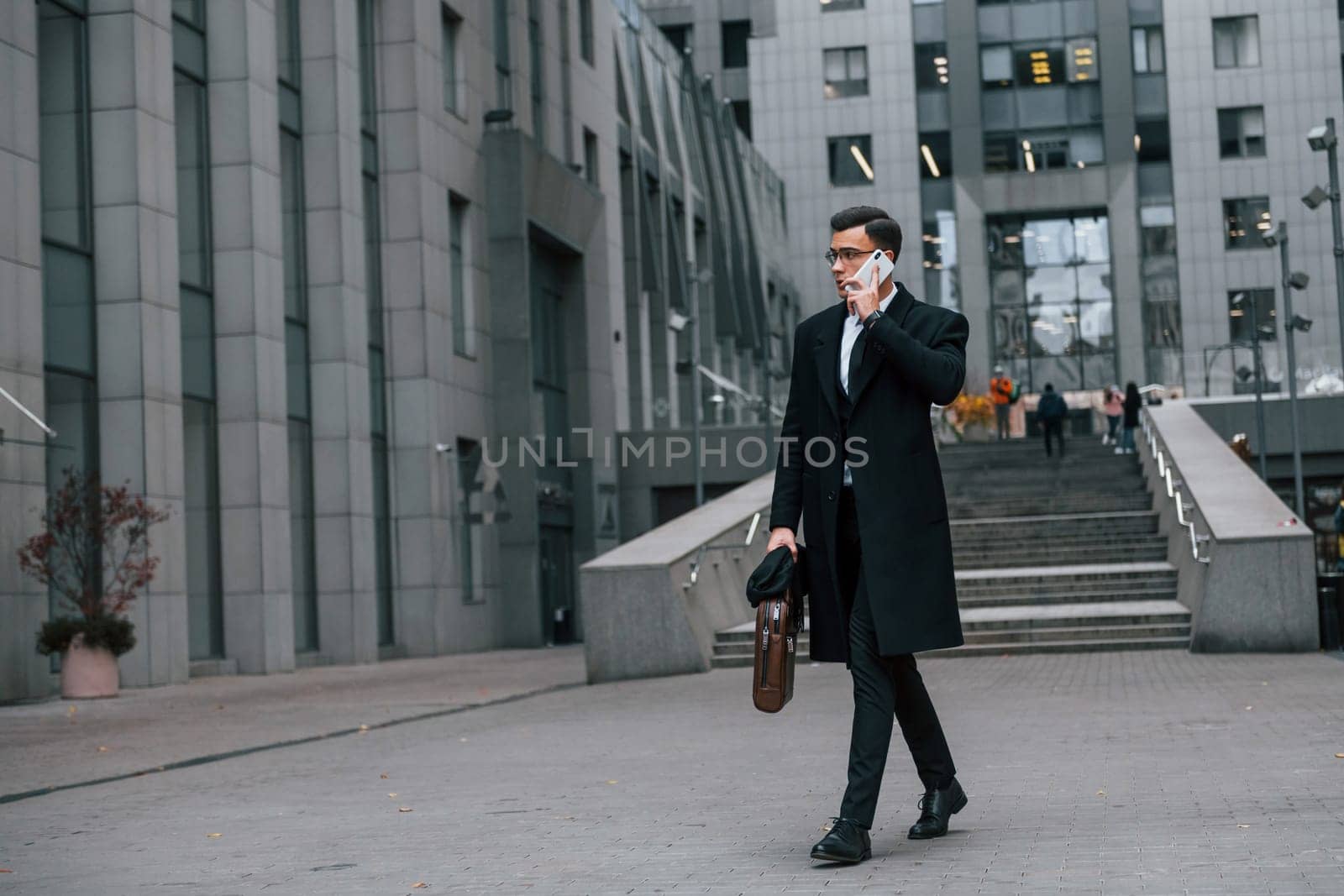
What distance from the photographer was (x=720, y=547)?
19.5 metres

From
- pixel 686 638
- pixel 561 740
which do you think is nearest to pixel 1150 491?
pixel 686 638

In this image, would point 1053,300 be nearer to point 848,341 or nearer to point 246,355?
point 246,355

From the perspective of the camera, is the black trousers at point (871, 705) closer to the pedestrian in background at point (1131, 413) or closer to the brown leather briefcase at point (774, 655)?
the brown leather briefcase at point (774, 655)

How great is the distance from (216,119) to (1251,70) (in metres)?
44.7

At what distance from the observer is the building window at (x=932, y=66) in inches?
2453

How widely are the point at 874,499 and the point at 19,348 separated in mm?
14242

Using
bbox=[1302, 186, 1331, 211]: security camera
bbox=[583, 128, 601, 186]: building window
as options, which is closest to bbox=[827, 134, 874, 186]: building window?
bbox=[583, 128, 601, 186]: building window

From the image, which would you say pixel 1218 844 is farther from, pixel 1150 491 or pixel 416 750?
pixel 1150 491

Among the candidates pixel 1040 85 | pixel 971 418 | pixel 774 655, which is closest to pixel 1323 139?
pixel 971 418

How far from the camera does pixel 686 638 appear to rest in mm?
17250

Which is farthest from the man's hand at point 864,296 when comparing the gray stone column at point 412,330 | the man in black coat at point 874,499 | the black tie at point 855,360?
the gray stone column at point 412,330

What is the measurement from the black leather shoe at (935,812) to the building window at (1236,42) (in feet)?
191

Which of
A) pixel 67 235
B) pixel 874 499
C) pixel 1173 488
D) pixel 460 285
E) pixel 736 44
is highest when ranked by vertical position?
pixel 736 44

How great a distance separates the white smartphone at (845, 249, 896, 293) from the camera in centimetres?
604
